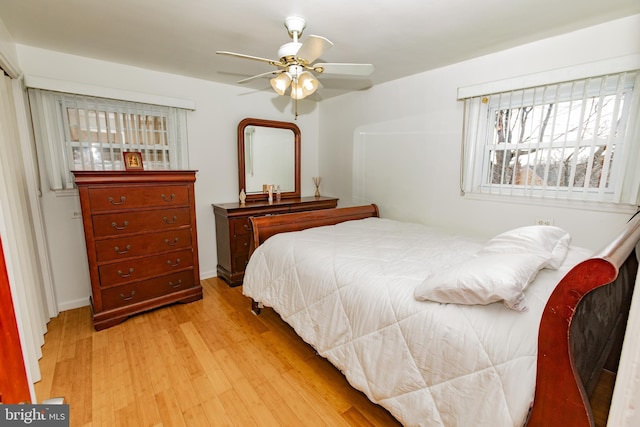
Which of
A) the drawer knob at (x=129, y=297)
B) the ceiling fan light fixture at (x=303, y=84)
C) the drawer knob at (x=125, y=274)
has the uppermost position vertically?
the ceiling fan light fixture at (x=303, y=84)

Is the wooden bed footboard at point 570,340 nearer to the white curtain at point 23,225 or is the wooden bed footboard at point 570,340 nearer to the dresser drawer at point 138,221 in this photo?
the white curtain at point 23,225

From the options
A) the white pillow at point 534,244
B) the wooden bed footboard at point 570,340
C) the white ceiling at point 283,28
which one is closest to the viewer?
the wooden bed footboard at point 570,340

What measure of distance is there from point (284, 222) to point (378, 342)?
148cm

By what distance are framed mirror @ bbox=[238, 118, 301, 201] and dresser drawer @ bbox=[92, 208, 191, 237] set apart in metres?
1.04

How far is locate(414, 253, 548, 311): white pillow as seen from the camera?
1.09 metres

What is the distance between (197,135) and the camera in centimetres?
315

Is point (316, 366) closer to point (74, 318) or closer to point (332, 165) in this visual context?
point (74, 318)

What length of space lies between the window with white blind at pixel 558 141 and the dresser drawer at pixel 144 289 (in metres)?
2.80

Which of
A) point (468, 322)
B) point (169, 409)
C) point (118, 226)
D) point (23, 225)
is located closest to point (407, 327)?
point (468, 322)

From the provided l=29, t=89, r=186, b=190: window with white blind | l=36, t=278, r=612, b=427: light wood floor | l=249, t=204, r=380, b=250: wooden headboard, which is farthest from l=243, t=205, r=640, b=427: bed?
l=29, t=89, r=186, b=190: window with white blind

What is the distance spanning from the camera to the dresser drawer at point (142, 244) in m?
2.25

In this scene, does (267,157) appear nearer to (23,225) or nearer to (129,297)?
(129,297)

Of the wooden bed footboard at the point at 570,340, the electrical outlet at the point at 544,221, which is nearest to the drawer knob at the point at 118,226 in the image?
the wooden bed footboard at the point at 570,340

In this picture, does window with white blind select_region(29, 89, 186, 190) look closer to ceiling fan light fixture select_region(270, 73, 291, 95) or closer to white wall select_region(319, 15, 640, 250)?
ceiling fan light fixture select_region(270, 73, 291, 95)
